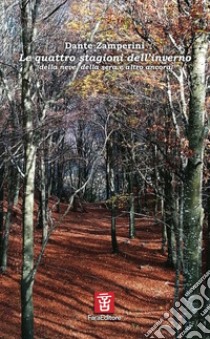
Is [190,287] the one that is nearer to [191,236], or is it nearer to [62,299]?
[191,236]

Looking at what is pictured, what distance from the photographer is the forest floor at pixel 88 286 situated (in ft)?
46.1

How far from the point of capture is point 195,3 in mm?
6059

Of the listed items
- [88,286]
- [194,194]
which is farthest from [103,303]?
[194,194]

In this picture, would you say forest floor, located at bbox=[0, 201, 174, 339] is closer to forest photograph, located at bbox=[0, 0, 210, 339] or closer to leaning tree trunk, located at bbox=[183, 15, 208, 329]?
forest photograph, located at bbox=[0, 0, 210, 339]

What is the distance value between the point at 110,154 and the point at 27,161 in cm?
1501

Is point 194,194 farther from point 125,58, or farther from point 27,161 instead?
point 125,58

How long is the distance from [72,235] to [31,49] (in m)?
19.2

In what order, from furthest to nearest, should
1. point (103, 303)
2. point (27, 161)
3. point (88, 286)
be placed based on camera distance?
point (88, 286)
point (103, 303)
point (27, 161)

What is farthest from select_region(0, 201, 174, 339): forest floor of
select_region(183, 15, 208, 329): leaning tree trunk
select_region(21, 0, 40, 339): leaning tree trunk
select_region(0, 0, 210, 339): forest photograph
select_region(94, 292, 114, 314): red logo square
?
select_region(183, 15, 208, 329): leaning tree trunk

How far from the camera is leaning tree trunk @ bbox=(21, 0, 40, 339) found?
794 cm

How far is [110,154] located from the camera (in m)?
23.0

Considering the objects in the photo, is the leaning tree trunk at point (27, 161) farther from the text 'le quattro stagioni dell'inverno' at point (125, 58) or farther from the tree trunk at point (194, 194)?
the tree trunk at point (194, 194)

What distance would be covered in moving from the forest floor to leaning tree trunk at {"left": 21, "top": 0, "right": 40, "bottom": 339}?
5.71 meters

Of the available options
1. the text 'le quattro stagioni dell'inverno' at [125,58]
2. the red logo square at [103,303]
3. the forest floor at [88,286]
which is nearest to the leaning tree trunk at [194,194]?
the text 'le quattro stagioni dell'inverno' at [125,58]
